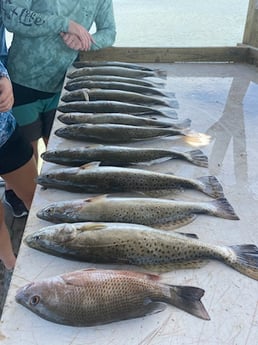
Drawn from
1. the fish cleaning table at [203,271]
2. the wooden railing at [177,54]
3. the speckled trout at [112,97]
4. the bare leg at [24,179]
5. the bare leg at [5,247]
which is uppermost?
the wooden railing at [177,54]

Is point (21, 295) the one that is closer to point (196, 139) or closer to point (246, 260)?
point (246, 260)

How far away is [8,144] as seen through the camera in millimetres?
2439

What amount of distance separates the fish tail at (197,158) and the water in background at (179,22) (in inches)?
220

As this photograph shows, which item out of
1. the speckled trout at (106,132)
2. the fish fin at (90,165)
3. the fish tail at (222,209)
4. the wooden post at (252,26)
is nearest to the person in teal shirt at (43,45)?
the speckled trout at (106,132)

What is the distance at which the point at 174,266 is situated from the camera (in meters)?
1.45

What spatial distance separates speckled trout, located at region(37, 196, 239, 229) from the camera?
5.25 feet

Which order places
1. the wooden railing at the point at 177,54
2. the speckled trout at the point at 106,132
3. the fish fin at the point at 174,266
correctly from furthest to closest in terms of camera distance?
the wooden railing at the point at 177,54, the speckled trout at the point at 106,132, the fish fin at the point at 174,266

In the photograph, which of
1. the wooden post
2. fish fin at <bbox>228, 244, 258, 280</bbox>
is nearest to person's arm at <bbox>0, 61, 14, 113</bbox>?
fish fin at <bbox>228, 244, 258, 280</bbox>

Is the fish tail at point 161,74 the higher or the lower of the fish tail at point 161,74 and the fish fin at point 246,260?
the higher

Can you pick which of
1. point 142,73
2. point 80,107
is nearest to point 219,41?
point 142,73

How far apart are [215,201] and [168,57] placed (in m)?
2.15

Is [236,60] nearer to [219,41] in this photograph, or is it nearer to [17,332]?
[17,332]

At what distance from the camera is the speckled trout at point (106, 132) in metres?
2.21

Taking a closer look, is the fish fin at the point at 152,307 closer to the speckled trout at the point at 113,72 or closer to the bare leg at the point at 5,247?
the bare leg at the point at 5,247
